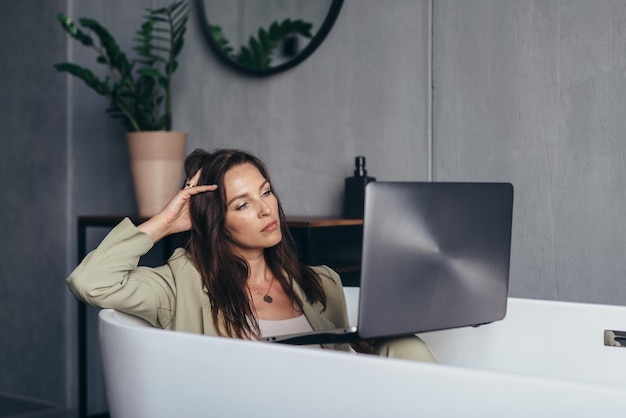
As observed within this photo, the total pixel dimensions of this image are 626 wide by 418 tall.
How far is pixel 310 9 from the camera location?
2.99 m

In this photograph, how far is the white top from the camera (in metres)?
1.90

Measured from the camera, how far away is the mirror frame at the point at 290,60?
9.61ft

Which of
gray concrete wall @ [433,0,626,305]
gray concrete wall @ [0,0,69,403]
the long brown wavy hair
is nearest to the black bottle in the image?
gray concrete wall @ [433,0,626,305]

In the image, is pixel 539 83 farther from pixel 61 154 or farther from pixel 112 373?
pixel 61 154

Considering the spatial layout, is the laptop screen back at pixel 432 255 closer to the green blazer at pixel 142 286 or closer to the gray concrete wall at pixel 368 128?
the green blazer at pixel 142 286

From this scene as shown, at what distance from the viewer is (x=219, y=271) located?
1.90 m

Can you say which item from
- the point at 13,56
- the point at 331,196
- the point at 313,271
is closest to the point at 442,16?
the point at 331,196

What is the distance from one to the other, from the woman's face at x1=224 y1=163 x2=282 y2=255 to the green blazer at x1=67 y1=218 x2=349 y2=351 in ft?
0.48

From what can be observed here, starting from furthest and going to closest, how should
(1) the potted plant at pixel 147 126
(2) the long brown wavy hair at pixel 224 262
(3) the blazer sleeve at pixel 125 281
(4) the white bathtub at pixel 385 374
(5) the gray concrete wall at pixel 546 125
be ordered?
(1) the potted plant at pixel 147 126
(5) the gray concrete wall at pixel 546 125
(2) the long brown wavy hair at pixel 224 262
(3) the blazer sleeve at pixel 125 281
(4) the white bathtub at pixel 385 374

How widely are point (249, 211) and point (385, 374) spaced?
73 cm

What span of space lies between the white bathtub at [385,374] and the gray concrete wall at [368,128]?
0.54 m

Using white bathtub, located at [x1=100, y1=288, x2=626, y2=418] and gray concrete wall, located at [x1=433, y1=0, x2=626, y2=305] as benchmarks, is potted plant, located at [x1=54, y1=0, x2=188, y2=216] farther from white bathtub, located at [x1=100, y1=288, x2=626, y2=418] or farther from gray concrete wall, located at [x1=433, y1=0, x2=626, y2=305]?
white bathtub, located at [x1=100, y1=288, x2=626, y2=418]

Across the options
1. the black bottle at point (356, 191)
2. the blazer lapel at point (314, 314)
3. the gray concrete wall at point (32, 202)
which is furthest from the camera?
the gray concrete wall at point (32, 202)

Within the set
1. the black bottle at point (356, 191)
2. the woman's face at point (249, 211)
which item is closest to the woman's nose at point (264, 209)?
the woman's face at point (249, 211)
